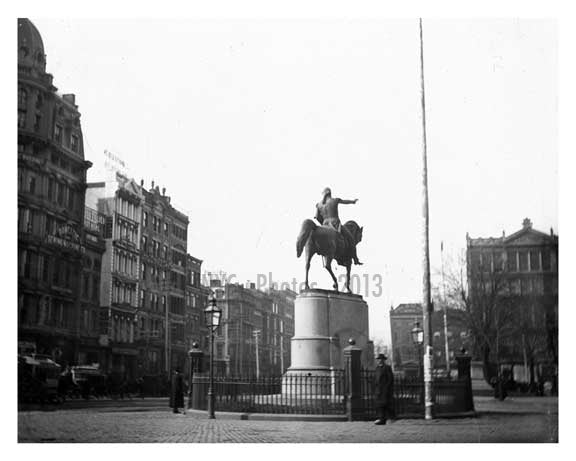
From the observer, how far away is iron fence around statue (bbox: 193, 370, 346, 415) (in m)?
17.7

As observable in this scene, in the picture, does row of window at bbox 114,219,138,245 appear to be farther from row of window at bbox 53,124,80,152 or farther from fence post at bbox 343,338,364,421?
fence post at bbox 343,338,364,421

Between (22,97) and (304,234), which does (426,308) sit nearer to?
(304,234)

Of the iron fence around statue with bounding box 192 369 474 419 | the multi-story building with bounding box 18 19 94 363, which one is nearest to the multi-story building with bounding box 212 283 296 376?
the iron fence around statue with bounding box 192 369 474 419

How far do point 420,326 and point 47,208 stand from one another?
47.5ft

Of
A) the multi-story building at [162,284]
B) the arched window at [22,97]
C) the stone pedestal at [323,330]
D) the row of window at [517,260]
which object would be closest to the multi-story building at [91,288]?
the multi-story building at [162,284]

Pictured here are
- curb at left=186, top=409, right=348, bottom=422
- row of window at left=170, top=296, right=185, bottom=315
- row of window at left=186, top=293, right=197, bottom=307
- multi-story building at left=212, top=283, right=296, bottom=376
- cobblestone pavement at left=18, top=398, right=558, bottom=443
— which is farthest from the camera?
multi-story building at left=212, top=283, right=296, bottom=376

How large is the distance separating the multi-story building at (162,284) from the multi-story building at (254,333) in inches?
227

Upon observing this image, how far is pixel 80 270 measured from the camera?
61.9 ft

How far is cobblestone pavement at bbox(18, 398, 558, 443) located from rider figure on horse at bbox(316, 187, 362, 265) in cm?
624

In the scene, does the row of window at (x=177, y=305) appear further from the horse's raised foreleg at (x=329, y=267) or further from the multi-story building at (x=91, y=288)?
the horse's raised foreleg at (x=329, y=267)

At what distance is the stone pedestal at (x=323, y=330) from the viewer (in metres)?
20.0

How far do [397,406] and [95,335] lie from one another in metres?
7.82

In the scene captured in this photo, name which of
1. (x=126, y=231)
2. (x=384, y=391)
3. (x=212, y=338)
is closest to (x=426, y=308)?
(x=384, y=391)
